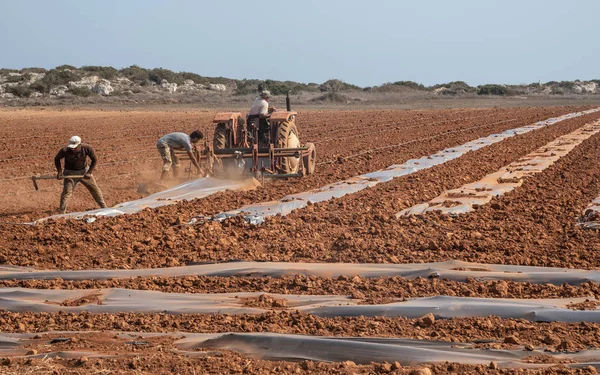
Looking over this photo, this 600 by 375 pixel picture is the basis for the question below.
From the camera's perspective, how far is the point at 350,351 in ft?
17.5

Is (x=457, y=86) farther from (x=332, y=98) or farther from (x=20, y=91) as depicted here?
(x=20, y=91)

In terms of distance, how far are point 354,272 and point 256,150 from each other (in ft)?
19.9

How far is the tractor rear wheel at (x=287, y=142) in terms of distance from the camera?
13.9m

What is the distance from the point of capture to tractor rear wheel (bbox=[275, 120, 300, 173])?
45.7 feet

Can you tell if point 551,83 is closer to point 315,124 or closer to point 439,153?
point 315,124

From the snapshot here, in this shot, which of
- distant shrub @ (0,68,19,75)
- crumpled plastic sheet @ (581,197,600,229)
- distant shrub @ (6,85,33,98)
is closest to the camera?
crumpled plastic sheet @ (581,197,600,229)

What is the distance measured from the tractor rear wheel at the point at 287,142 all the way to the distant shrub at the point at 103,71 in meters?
58.3

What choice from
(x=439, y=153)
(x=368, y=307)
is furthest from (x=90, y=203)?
(x=439, y=153)

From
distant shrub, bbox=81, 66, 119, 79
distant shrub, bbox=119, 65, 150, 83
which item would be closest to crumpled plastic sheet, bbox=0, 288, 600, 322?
distant shrub, bbox=81, 66, 119, 79

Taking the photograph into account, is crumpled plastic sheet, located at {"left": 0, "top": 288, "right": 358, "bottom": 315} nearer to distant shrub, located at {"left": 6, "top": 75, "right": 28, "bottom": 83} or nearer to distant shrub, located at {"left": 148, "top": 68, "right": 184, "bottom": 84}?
distant shrub, located at {"left": 6, "top": 75, "right": 28, "bottom": 83}

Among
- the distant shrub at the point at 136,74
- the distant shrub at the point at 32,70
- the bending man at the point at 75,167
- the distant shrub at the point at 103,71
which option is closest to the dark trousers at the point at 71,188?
the bending man at the point at 75,167

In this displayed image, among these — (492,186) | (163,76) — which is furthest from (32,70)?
(492,186)

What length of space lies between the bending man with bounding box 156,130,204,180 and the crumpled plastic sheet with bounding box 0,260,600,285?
18.0 ft

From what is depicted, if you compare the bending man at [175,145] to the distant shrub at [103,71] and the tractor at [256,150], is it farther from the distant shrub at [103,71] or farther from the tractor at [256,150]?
the distant shrub at [103,71]
